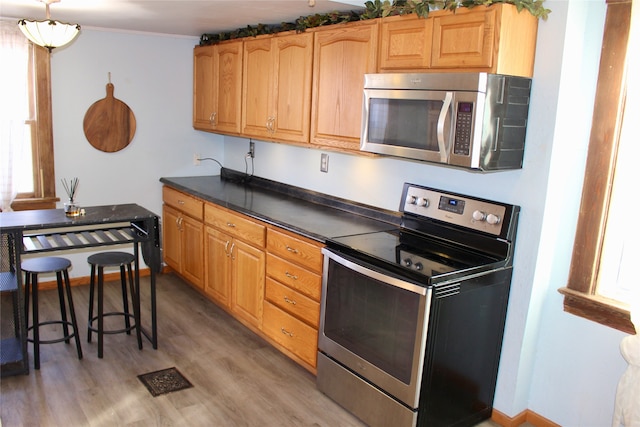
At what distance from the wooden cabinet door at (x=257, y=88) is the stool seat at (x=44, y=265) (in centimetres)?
161

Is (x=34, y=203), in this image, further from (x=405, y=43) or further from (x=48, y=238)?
(x=405, y=43)

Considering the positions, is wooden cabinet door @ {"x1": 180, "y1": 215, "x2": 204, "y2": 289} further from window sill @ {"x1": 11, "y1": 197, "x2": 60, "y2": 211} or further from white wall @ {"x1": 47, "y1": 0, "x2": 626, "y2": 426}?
white wall @ {"x1": 47, "y1": 0, "x2": 626, "y2": 426}

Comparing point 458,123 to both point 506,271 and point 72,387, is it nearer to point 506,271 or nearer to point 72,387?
point 506,271

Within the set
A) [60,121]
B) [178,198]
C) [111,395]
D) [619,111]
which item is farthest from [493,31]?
[60,121]

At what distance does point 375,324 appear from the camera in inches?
103

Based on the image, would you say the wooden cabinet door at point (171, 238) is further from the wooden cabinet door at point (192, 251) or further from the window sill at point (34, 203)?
the window sill at point (34, 203)

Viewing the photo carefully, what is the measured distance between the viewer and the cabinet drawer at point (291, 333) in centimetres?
312

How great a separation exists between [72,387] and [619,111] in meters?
3.12

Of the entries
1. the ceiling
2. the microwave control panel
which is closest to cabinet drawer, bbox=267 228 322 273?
the microwave control panel

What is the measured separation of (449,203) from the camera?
2.90 metres

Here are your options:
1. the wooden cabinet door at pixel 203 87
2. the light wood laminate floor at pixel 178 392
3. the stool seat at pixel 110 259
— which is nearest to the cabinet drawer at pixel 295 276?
the light wood laminate floor at pixel 178 392

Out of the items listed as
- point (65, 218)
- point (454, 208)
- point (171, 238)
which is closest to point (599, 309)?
point (454, 208)

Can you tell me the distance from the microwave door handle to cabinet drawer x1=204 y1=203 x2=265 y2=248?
1387 millimetres

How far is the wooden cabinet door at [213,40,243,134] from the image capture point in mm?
4188
